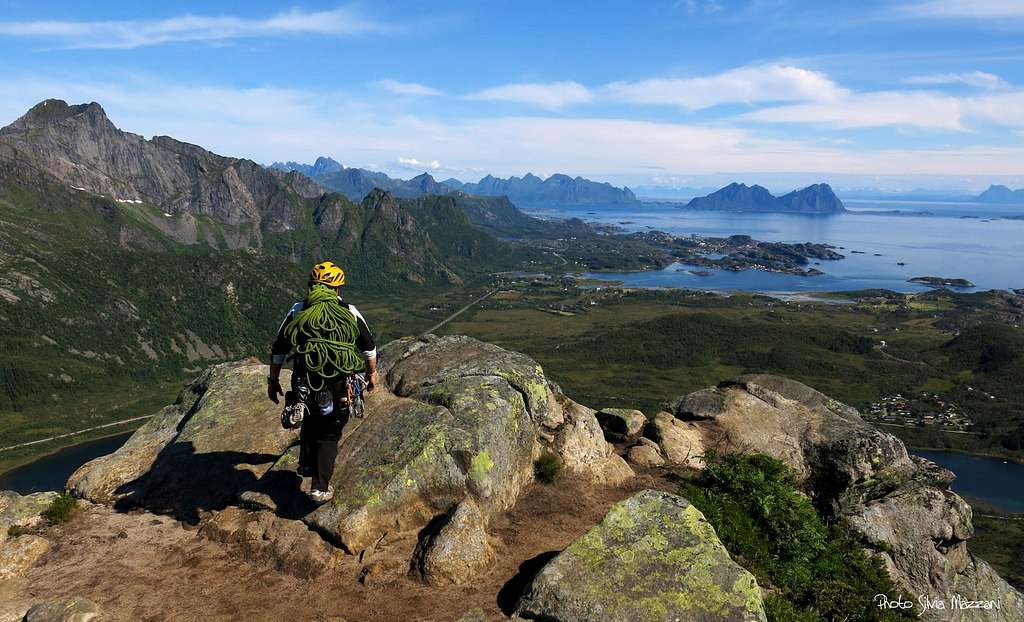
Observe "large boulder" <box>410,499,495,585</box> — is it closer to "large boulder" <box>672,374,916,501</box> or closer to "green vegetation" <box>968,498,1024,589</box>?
"large boulder" <box>672,374,916,501</box>

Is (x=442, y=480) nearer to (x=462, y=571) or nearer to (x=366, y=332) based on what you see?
(x=462, y=571)

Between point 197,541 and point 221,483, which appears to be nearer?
point 197,541

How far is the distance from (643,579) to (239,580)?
9.29 m

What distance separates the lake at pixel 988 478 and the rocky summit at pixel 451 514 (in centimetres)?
13130

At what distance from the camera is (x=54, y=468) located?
142 m

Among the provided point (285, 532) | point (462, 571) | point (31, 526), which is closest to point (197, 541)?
point (285, 532)

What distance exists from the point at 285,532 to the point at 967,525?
26514 mm

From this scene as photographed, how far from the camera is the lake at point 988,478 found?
12362 cm

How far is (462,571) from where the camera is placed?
512 inches

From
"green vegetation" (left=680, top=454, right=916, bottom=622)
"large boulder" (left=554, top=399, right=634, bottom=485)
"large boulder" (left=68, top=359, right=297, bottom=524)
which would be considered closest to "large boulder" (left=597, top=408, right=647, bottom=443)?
"large boulder" (left=554, top=399, right=634, bottom=485)

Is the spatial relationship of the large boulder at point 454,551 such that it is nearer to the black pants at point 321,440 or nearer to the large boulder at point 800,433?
the black pants at point 321,440

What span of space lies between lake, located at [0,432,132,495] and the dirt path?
137457 mm

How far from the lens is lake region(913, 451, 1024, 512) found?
12362 centimetres

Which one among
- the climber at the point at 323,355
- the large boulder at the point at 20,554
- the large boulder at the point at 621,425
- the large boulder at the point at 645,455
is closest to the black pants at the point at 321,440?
the climber at the point at 323,355
